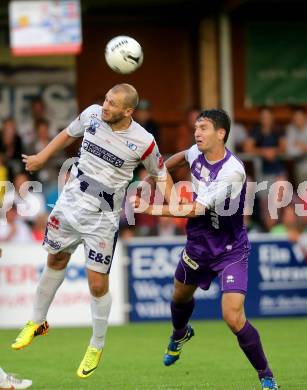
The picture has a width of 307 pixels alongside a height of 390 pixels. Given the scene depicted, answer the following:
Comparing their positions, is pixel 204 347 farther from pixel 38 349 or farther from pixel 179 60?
pixel 179 60

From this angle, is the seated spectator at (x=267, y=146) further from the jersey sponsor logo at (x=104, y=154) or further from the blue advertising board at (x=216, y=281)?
the jersey sponsor logo at (x=104, y=154)

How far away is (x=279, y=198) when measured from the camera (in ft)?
56.2

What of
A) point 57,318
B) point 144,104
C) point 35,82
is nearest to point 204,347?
point 57,318

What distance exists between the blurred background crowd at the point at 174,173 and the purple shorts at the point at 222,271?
6.25 m

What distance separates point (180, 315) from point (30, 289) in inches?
234

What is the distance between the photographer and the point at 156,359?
12180mm

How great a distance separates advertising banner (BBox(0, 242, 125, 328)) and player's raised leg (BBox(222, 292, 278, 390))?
6.82m

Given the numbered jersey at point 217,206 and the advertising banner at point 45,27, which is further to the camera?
the advertising banner at point 45,27

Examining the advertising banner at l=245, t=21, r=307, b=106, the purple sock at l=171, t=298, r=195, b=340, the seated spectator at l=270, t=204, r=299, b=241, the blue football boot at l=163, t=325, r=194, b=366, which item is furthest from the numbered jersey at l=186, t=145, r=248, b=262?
the advertising banner at l=245, t=21, r=307, b=106

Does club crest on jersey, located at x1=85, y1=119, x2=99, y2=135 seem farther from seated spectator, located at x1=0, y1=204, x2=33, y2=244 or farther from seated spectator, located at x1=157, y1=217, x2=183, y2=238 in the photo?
seated spectator, located at x1=157, y1=217, x2=183, y2=238

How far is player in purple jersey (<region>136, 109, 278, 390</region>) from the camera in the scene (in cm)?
934

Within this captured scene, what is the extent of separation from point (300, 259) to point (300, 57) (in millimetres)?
6112

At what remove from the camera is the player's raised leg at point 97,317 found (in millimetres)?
9750

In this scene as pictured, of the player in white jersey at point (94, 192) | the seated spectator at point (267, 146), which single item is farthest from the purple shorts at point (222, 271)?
the seated spectator at point (267, 146)
